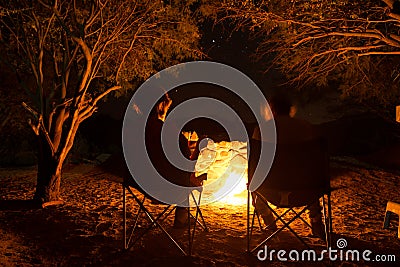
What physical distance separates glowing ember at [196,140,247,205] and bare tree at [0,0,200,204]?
1.91 metres

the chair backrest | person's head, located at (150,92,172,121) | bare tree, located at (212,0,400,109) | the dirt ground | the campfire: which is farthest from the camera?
the campfire

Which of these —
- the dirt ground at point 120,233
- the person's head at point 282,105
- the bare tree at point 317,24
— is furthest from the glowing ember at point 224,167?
the person's head at point 282,105

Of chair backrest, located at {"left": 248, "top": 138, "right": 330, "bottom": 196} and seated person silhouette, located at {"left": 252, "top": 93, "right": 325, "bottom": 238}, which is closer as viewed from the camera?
chair backrest, located at {"left": 248, "top": 138, "right": 330, "bottom": 196}

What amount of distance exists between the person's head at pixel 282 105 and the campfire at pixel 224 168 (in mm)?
2556

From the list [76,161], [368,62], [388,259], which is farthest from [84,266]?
[76,161]

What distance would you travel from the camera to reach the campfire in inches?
291

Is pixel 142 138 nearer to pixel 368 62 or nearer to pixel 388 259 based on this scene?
pixel 388 259

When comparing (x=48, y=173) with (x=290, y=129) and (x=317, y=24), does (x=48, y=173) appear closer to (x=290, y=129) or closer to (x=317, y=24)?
(x=290, y=129)

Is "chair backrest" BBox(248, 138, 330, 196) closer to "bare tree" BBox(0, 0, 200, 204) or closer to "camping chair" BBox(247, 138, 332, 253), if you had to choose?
"camping chair" BBox(247, 138, 332, 253)

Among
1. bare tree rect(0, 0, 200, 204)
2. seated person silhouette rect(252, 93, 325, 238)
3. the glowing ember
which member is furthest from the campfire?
seated person silhouette rect(252, 93, 325, 238)

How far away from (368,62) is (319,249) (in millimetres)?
5644

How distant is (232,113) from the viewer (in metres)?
14.9

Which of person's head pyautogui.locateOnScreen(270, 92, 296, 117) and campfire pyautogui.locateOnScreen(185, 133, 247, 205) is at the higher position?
person's head pyautogui.locateOnScreen(270, 92, 296, 117)

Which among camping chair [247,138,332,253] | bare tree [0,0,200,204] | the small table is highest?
bare tree [0,0,200,204]
